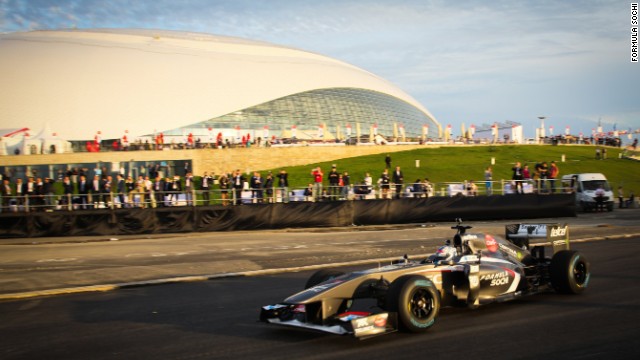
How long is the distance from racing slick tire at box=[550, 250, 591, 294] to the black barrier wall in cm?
1593

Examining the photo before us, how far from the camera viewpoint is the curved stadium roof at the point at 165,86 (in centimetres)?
5822

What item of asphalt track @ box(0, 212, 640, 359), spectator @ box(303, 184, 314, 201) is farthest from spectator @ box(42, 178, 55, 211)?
asphalt track @ box(0, 212, 640, 359)

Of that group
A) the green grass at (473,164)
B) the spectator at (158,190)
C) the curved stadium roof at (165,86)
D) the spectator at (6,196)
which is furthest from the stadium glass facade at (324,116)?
the spectator at (6,196)

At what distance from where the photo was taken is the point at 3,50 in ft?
215

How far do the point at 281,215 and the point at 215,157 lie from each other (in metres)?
23.9

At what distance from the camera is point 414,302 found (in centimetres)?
799

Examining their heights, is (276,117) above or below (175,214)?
above

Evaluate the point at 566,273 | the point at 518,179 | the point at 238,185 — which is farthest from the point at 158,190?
the point at 566,273

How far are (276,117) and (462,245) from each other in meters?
56.4

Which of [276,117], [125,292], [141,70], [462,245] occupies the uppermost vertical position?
[141,70]

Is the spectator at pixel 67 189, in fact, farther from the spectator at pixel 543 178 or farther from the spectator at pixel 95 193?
the spectator at pixel 543 178

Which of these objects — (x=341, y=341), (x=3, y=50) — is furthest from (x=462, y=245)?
(x=3, y=50)

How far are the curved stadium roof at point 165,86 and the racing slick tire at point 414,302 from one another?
51.9 metres

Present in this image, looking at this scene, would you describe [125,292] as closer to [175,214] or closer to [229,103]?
[175,214]
